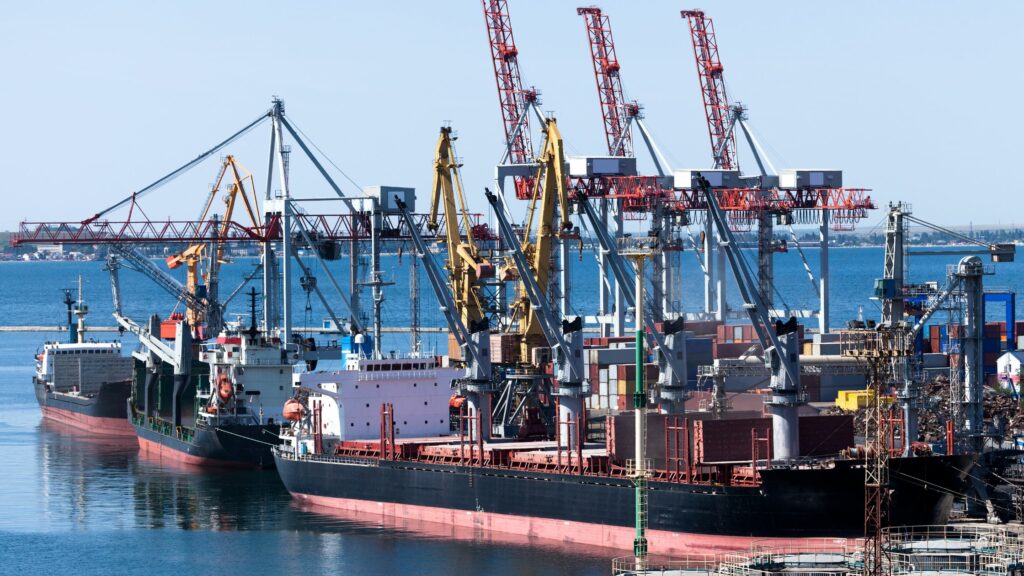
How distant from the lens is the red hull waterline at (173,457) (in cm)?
7638

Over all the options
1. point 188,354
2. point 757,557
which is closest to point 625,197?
point 188,354

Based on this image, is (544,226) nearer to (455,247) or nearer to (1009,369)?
(455,247)

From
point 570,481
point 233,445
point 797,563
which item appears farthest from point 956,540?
point 233,445

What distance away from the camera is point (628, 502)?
172 feet

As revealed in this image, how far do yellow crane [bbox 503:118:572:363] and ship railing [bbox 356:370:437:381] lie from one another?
12.9 ft

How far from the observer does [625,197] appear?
7994cm

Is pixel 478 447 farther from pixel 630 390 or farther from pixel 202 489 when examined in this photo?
pixel 202 489

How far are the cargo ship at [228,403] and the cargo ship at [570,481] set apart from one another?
7051 millimetres

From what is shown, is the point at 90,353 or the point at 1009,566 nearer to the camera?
the point at 1009,566

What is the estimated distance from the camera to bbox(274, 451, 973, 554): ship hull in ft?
161

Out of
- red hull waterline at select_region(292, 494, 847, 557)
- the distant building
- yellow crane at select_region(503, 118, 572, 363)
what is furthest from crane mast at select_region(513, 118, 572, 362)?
the distant building

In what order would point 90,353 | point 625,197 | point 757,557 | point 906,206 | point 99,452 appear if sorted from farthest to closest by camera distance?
point 90,353
point 99,452
point 625,197
point 906,206
point 757,557

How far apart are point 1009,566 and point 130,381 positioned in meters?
62.2

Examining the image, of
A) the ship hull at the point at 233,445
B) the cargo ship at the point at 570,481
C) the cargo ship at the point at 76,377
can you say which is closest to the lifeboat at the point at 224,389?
the ship hull at the point at 233,445
